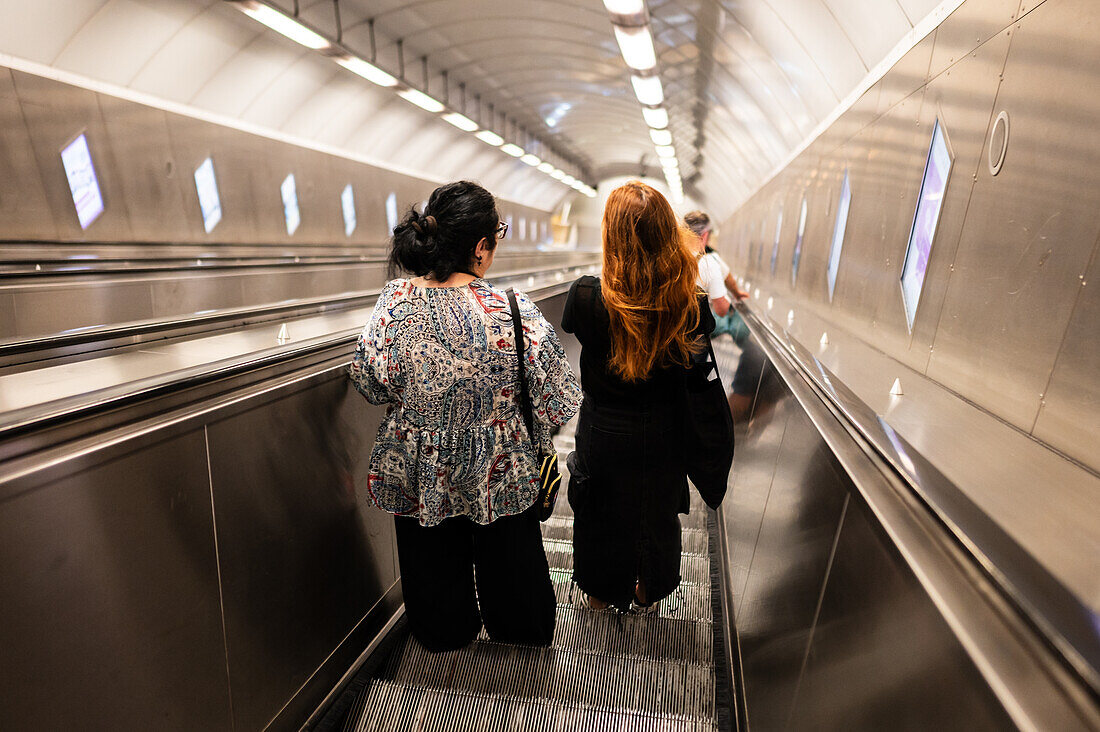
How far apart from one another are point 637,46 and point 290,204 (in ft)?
21.6

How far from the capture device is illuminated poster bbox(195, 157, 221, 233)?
8.43 m

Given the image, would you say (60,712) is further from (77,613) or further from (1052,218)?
(1052,218)

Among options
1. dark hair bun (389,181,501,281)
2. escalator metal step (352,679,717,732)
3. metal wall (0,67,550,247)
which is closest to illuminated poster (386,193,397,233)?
metal wall (0,67,550,247)

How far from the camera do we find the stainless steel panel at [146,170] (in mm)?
6992

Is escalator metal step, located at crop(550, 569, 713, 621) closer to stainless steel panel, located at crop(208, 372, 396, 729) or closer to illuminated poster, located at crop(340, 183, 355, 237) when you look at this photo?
stainless steel panel, located at crop(208, 372, 396, 729)

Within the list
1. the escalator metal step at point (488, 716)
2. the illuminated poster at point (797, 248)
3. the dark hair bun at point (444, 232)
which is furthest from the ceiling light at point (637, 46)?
the escalator metal step at point (488, 716)

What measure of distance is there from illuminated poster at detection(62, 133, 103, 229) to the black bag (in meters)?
7.03

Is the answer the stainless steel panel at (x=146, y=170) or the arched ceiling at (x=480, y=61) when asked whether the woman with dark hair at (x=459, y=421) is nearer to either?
the arched ceiling at (x=480, y=61)

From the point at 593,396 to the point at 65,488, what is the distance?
1736mm

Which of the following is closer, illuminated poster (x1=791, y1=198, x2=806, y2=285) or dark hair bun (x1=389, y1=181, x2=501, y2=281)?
dark hair bun (x1=389, y1=181, x2=501, y2=281)

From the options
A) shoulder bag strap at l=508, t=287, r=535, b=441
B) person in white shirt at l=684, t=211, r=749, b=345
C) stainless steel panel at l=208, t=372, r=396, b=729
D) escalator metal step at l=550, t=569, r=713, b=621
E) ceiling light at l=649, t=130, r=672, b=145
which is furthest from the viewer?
ceiling light at l=649, t=130, r=672, b=145

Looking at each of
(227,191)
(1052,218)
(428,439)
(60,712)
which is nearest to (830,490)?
(428,439)

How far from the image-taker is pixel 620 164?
31.6m

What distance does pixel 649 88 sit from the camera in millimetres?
10641
